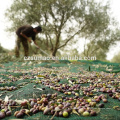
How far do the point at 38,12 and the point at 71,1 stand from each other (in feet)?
12.7

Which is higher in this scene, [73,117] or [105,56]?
[105,56]

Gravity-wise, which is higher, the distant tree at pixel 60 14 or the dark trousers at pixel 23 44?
the distant tree at pixel 60 14

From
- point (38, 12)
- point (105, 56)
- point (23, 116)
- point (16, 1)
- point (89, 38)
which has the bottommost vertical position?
point (23, 116)

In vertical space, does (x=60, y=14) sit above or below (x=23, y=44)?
above

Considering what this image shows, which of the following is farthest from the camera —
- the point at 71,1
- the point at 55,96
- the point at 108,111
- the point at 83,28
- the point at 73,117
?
the point at 83,28

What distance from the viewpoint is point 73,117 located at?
1517 mm

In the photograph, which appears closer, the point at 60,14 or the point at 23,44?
the point at 23,44

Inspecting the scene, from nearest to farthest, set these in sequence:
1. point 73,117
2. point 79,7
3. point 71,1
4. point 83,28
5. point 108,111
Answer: point 73,117 < point 108,111 < point 71,1 < point 79,7 < point 83,28

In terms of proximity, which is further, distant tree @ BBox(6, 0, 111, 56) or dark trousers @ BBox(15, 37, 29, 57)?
distant tree @ BBox(6, 0, 111, 56)

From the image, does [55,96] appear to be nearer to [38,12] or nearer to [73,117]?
[73,117]

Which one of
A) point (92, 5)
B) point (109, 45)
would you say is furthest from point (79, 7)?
point (109, 45)

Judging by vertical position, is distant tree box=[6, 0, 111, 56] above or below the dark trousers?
above

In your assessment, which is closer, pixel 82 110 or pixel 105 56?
pixel 82 110

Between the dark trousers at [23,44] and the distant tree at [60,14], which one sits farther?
the distant tree at [60,14]
